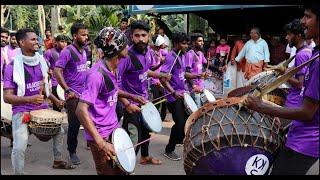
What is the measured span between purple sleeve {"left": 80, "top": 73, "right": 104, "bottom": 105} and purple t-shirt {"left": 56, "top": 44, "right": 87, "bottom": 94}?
2467 millimetres

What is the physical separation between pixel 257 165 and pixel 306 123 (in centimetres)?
50

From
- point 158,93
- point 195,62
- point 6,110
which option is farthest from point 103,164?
point 158,93

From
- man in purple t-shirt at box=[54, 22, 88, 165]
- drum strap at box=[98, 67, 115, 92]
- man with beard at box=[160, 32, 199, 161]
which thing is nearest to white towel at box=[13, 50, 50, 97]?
man in purple t-shirt at box=[54, 22, 88, 165]

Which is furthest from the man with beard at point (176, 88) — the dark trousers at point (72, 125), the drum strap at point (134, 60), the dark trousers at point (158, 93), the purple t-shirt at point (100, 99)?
the purple t-shirt at point (100, 99)

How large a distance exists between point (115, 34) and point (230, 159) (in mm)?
1331

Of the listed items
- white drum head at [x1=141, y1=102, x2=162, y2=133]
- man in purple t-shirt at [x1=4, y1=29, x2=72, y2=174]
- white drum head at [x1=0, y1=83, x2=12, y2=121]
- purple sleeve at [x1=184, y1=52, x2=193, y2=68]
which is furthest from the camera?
purple sleeve at [x1=184, y1=52, x2=193, y2=68]

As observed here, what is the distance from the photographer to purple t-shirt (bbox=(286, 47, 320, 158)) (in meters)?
2.86

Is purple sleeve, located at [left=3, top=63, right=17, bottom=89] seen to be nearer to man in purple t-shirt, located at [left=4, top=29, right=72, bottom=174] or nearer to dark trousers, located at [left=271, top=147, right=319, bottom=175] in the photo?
man in purple t-shirt, located at [left=4, top=29, right=72, bottom=174]

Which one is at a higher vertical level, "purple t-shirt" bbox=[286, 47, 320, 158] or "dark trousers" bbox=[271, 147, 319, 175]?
"purple t-shirt" bbox=[286, 47, 320, 158]

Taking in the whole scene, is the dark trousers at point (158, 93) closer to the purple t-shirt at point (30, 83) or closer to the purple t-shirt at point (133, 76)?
the purple t-shirt at point (133, 76)

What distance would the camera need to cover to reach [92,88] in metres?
3.56

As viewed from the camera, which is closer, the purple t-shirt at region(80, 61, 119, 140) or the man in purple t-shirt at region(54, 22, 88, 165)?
the purple t-shirt at region(80, 61, 119, 140)
